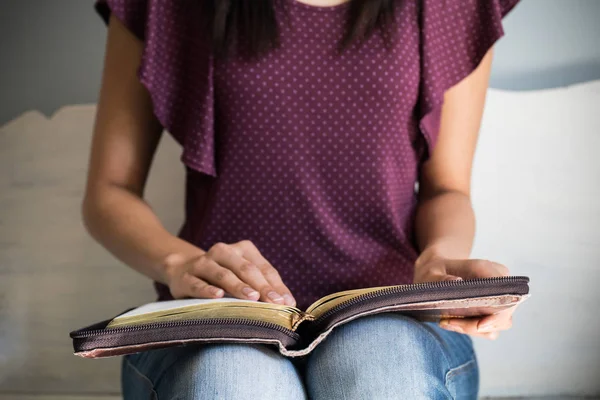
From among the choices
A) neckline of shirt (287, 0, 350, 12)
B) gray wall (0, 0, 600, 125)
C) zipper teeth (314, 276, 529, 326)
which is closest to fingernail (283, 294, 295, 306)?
zipper teeth (314, 276, 529, 326)

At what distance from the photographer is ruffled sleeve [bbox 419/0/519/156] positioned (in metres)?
0.92

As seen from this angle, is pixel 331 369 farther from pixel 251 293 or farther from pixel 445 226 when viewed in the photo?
pixel 445 226

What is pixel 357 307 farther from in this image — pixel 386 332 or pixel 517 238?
pixel 517 238

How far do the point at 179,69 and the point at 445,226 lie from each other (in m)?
0.45

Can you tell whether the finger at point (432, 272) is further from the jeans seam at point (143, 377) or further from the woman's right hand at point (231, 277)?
the jeans seam at point (143, 377)

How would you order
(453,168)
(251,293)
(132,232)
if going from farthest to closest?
(453,168) → (132,232) → (251,293)

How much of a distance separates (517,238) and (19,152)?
97cm

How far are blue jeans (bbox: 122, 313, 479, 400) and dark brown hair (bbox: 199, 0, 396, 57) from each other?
0.42 m

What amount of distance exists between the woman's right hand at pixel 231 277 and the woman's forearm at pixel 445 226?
0.19 metres

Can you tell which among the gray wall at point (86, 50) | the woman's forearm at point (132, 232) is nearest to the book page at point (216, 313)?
the woman's forearm at point (132, 232)

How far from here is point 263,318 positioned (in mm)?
568

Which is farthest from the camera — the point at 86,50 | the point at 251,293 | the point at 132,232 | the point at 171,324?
the point at 86,50

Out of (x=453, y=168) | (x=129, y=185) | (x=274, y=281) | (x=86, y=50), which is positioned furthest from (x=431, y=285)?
(x=86, y=50)

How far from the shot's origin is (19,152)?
4.06 feet
